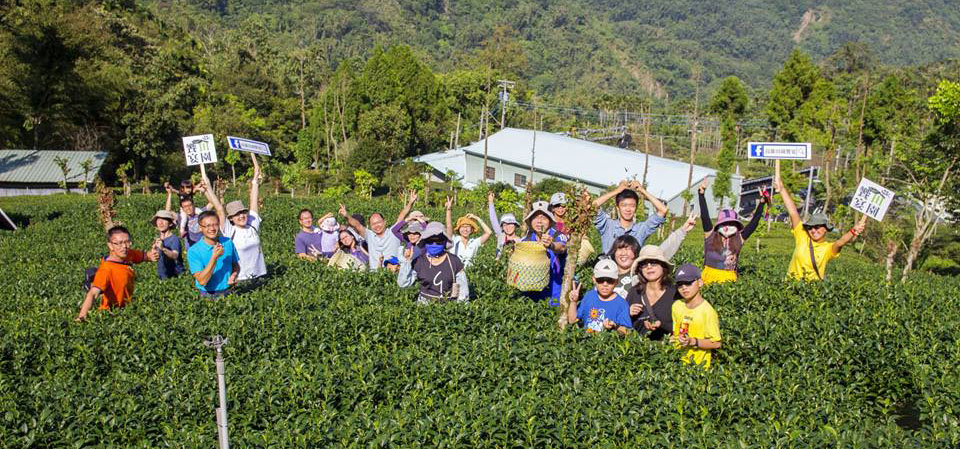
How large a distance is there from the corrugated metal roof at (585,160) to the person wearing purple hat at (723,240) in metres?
29.3

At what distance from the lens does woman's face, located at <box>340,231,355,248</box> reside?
11.9 meters

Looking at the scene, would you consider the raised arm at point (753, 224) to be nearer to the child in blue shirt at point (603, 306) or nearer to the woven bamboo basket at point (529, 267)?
the woven bamboo basket at point (529, 267)

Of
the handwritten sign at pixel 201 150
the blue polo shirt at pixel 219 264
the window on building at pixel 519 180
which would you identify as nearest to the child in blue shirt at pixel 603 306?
the blue polo shirt at pixel 219 264

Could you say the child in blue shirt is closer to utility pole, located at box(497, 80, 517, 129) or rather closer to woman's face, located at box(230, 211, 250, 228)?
woman's face, located at box(230, 211, 250, 228)

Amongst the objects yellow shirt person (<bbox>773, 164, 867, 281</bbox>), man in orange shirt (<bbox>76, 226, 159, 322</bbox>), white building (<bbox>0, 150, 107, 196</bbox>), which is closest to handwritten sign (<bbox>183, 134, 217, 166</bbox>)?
man in orange shirt (<bbox>76, 226, 159, 322</bbox>)

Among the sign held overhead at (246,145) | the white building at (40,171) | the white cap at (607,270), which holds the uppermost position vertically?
the sign held overhead at (246,145)

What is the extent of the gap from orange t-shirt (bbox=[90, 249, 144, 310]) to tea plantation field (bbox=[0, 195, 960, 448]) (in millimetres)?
184

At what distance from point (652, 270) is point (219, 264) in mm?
5055

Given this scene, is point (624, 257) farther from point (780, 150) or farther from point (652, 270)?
point (780, 150)

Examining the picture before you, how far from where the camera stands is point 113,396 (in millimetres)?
5859

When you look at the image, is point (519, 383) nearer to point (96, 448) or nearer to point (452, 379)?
point (452, 379)

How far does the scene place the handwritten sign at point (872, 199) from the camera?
10672mm

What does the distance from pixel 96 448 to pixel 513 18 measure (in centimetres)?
18219

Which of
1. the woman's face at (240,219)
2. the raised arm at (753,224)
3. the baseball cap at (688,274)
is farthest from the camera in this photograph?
the woman's face at (240,219)
